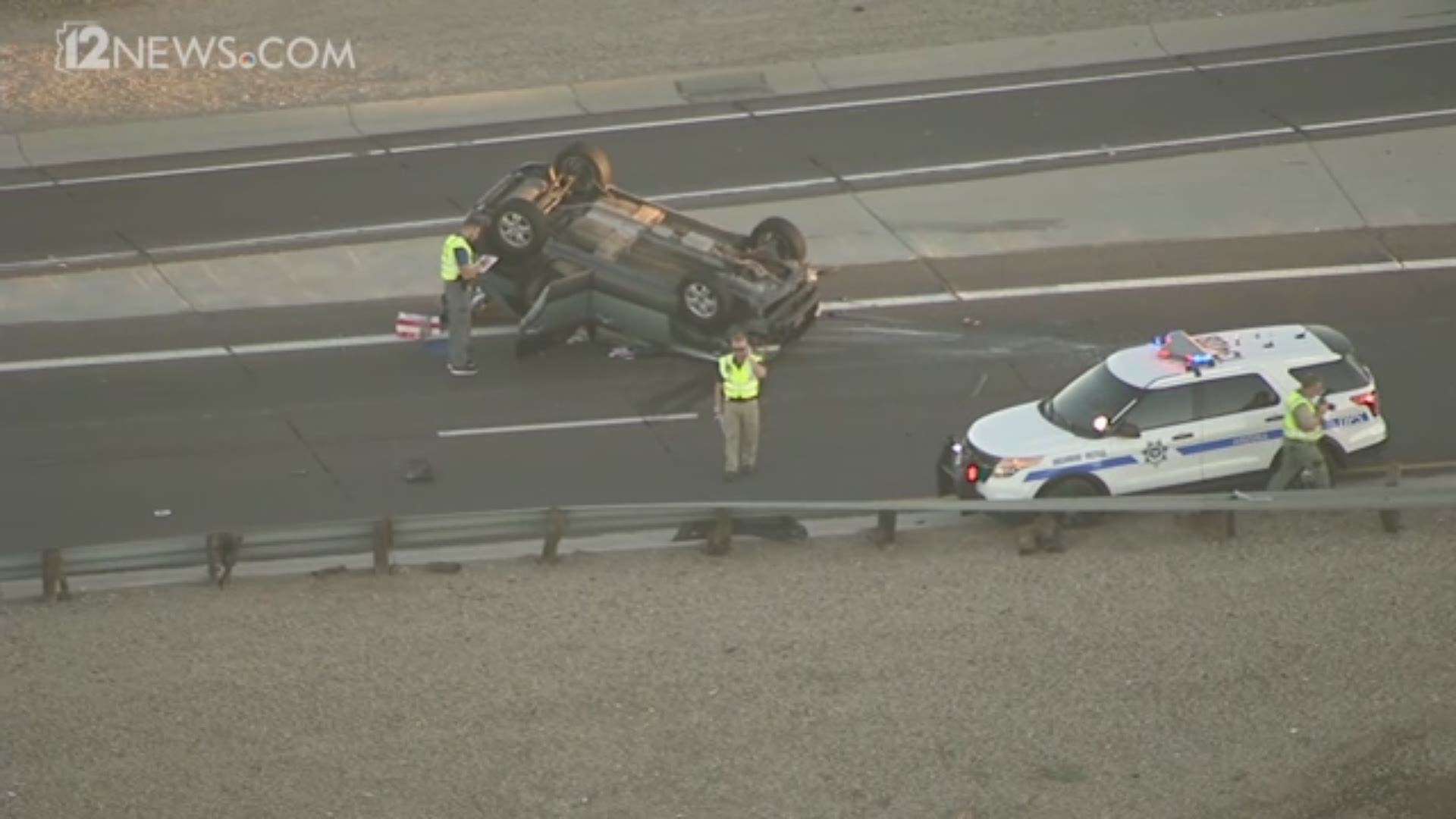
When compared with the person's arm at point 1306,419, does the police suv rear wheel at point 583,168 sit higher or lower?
higher

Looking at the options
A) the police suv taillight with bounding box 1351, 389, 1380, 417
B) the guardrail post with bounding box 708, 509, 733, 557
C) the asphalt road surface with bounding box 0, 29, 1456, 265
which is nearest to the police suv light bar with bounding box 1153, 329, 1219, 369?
the police suv taillight with bounding box 1351, 389, 1380, 417

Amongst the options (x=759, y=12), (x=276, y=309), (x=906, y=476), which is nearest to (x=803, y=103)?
(x=759, y=12)

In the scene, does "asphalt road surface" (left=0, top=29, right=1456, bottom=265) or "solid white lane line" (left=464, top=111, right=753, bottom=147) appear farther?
"solid white lane line" (left=464, top=111, right=753, bottom=147)

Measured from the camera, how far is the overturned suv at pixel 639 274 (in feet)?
83.4

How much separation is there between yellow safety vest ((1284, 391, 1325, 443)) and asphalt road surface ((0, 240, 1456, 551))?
84.8 inches

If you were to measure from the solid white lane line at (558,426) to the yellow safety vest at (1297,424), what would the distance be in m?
6.10

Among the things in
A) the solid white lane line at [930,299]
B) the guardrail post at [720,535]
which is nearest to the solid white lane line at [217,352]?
the solid white lane line at [930,299]

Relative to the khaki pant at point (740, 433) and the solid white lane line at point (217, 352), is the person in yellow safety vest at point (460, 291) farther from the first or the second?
the khaki pant at point (740, 433)

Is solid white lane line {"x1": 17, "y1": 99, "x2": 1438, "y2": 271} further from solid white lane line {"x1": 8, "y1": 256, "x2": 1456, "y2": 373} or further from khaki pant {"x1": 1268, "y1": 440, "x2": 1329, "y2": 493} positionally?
khaki pant {"x1": 1268, "y1": 440, "x2": 1329, "y2": 493}

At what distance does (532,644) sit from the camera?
61.9ft

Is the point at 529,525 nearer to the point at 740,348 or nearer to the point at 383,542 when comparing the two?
the point at 383,542

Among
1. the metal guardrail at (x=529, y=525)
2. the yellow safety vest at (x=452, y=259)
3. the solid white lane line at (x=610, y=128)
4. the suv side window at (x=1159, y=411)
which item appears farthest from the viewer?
the solid white lane line at (x=610, y=128)

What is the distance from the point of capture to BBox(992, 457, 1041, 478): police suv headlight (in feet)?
69.9

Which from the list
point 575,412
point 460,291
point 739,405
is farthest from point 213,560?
point 460,291
